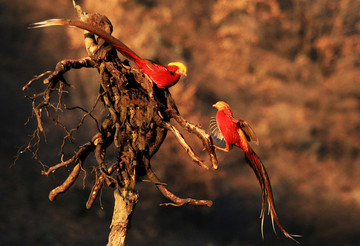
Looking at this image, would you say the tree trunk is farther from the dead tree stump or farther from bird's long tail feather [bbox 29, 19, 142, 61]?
bird's long tail feather [bbox 29, 19, 142, 61]

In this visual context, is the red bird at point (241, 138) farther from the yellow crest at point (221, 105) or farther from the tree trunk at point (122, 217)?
the tree trunk at point (122, 217)

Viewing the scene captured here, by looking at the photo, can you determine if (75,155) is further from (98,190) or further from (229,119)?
(229,119)

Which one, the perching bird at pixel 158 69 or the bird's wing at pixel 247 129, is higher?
the perching bird at pixel 158 69

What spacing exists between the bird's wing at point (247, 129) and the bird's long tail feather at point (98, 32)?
2.10m

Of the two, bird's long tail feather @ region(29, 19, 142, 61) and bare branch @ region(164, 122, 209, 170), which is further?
bare branch @ region(164, 122, 209, 170)

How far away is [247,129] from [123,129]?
2.16m

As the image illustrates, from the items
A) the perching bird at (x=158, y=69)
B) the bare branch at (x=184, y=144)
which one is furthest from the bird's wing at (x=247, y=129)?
the perching bird at (x=158, y=69)

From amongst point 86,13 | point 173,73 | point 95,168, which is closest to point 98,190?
point 95,168

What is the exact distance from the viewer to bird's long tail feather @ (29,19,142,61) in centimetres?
637

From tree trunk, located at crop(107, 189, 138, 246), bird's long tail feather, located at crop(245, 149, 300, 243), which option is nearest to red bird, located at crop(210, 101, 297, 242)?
bird's long tail feather, located at crop(245, 149, 300, 243)

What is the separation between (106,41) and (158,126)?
1732mm

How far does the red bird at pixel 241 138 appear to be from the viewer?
24.1ft

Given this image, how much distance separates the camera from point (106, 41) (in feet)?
23.7

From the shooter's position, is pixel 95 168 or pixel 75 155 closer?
pixel 95 168
